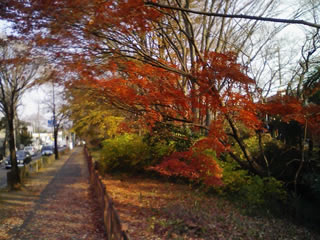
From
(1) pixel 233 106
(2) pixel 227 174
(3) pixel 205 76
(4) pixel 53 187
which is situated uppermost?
(3) pixel 205 76

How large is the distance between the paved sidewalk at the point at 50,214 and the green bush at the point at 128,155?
1.66 metres

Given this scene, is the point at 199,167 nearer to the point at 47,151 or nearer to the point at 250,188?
the point at 250,188

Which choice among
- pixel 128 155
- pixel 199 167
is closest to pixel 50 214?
pixel 199 167

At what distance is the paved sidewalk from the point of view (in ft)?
23.7

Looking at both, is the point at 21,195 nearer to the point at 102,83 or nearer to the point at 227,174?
the point at 102,83

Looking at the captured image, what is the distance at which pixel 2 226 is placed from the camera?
817cm

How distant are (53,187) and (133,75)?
7801 mm

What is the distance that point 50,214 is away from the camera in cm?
912

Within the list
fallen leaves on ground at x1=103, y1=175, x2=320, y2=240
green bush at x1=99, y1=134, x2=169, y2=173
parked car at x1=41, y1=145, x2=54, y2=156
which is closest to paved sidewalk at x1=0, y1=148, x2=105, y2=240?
fallen leaves on ground at x1=103, y1=175, x2=320, y2=240

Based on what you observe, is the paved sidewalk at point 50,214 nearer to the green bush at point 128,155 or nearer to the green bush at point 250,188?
the green bush at point 128,155

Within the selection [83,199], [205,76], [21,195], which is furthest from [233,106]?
[21,195]

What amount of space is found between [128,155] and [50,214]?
19.4 ft

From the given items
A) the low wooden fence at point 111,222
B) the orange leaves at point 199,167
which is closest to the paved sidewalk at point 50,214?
the low wooden fence at point 111,222

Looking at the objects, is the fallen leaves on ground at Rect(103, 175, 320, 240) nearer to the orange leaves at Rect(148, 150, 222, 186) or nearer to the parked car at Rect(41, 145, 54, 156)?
the orange leaves at Rect(148, 150, 222, 186)
